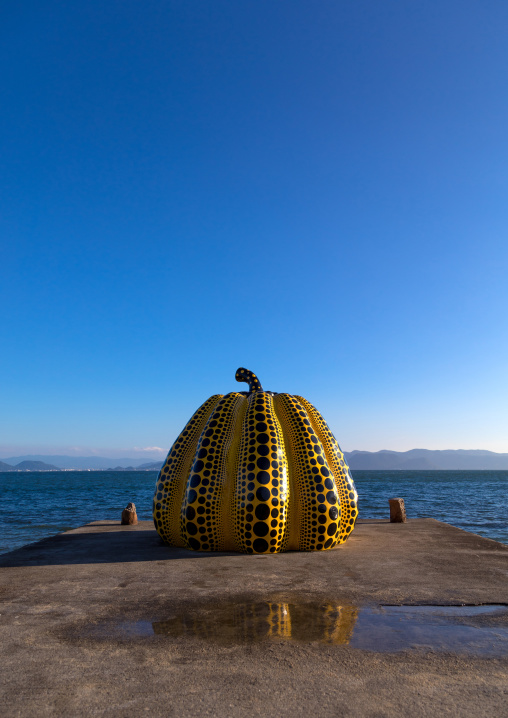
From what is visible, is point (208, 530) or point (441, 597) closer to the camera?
point (441, 597)

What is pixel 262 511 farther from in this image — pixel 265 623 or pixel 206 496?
pixel 265 623

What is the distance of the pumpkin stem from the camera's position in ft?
39.2

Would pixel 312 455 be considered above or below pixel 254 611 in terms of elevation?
above

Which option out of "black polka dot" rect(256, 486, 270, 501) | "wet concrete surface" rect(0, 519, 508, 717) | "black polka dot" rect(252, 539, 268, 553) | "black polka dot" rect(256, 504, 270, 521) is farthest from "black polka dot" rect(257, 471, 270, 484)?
"wet concrete surface" rect(0, 519, 508, 717)

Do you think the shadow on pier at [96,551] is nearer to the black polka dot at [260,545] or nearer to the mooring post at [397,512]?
the black polka dot at [260,545]

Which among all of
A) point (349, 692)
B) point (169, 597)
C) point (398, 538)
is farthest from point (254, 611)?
point (398, 538)

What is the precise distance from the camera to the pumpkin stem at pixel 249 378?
11.9 meters

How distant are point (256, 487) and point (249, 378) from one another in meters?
4.01

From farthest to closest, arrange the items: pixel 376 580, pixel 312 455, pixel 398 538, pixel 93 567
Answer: pixel 398 538 → pixel 312 455 → pixel 93 567 → pixel 376 580

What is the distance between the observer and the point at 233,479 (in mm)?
8891

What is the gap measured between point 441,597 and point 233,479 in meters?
3.98

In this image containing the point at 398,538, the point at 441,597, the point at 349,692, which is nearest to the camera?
the point at 349,692

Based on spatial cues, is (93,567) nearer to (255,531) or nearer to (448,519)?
(255,531)

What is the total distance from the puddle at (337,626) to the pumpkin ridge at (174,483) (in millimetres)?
4011
